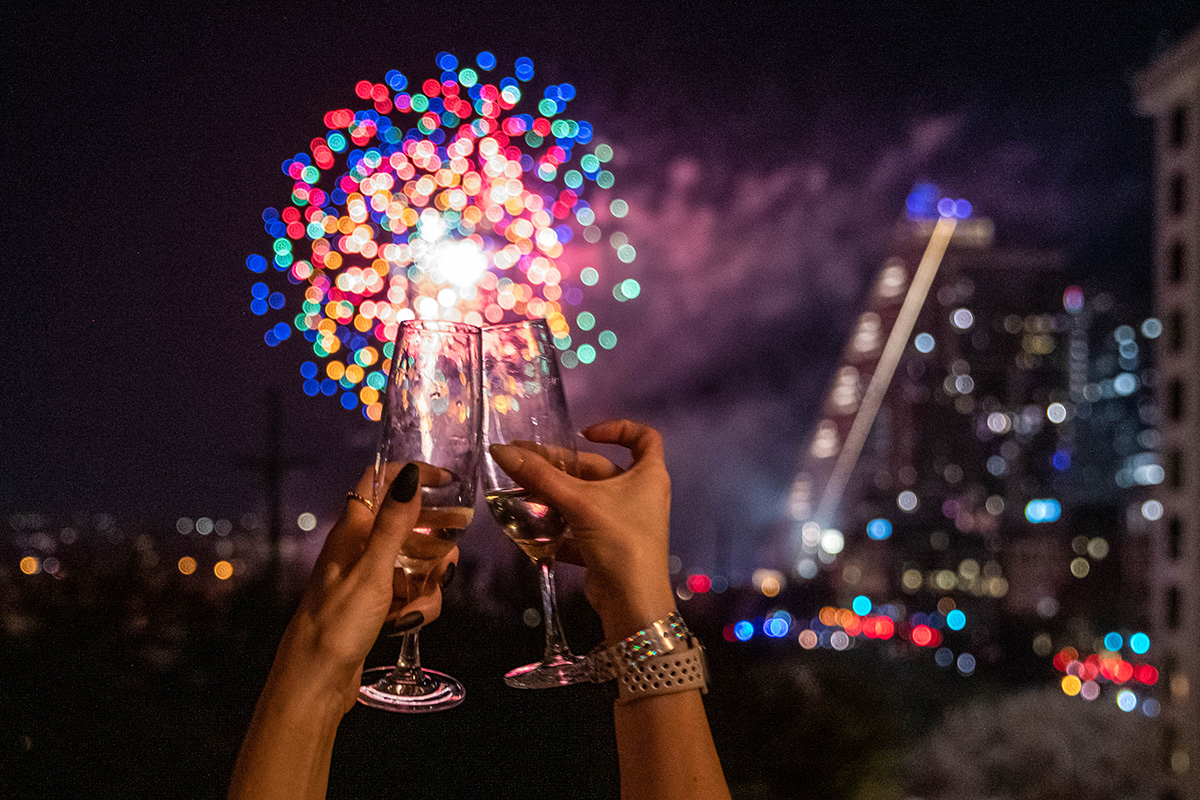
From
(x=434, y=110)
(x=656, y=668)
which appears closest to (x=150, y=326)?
(x=434, y=110)

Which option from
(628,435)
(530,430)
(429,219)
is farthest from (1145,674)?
(530,430)

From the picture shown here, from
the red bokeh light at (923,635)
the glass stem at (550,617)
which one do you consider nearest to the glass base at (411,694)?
the glass stem at (550,617)

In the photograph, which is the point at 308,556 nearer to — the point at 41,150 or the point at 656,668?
the point at 41,150

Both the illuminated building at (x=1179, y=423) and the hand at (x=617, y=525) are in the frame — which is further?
the illuminated building at (x=1179, y=423)

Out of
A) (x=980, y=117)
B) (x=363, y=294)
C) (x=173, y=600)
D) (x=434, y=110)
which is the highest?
(x=980, y=117)

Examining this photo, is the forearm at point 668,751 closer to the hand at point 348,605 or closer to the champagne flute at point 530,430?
the champagne flute at point 530,430

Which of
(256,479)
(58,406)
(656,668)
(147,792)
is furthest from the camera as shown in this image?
(256,479)
